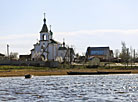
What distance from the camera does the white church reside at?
16175 centimetres

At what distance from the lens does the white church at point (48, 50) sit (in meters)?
162

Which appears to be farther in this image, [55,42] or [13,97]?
[55,42]

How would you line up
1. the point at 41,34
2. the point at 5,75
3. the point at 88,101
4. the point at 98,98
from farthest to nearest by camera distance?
the point at 41,34 → the point at 5,75 → the point at 98,98 → the point at 88,101

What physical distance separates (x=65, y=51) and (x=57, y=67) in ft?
145

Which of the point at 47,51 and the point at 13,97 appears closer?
the point at 13,97

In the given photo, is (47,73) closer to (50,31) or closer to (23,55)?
(50,31)

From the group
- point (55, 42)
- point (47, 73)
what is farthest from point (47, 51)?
point (47, 73)

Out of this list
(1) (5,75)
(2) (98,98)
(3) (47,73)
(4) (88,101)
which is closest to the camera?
(4) (88,101)

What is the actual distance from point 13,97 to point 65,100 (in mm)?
6983

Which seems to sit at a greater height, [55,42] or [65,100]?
[55,42]

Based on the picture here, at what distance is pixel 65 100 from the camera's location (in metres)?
37.8

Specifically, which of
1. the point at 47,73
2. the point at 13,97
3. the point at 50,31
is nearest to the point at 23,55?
the point at 50,31

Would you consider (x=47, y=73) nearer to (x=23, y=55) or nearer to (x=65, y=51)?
(x=65, y=51)

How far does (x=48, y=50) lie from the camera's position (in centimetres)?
16488
